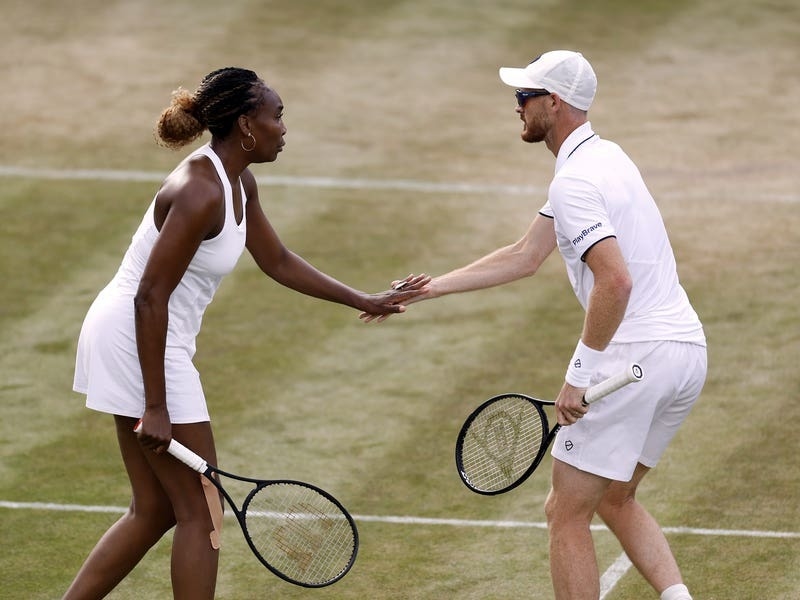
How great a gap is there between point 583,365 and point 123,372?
169cm

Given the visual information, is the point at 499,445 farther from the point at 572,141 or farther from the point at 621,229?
the point at 572,141

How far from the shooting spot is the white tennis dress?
593 centimetres

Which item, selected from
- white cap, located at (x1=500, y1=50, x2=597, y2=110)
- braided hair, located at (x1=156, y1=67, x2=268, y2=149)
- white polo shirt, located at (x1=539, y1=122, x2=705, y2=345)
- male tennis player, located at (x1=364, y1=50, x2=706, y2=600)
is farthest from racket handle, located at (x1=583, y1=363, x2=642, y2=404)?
braided hair, located at (x1=156, y1=67, x2=268, y2=149)

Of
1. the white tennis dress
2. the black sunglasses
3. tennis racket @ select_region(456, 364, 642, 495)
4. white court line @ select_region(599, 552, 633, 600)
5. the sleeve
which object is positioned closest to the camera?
the sleeve

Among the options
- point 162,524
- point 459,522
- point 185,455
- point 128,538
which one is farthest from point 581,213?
point 459,522

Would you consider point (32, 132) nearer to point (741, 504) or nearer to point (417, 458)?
point (417, 458)

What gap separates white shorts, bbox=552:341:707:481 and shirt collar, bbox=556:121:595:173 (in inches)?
28.6

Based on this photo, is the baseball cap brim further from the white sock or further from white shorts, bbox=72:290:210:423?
the white sock

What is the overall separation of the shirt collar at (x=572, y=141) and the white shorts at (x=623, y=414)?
28.6 inches

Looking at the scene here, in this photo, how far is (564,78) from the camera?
608cm

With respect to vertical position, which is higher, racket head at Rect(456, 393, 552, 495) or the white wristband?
the white wristband

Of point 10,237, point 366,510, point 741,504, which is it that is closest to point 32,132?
point 10,237

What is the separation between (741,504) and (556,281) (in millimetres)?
3479

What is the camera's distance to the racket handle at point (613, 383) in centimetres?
581
